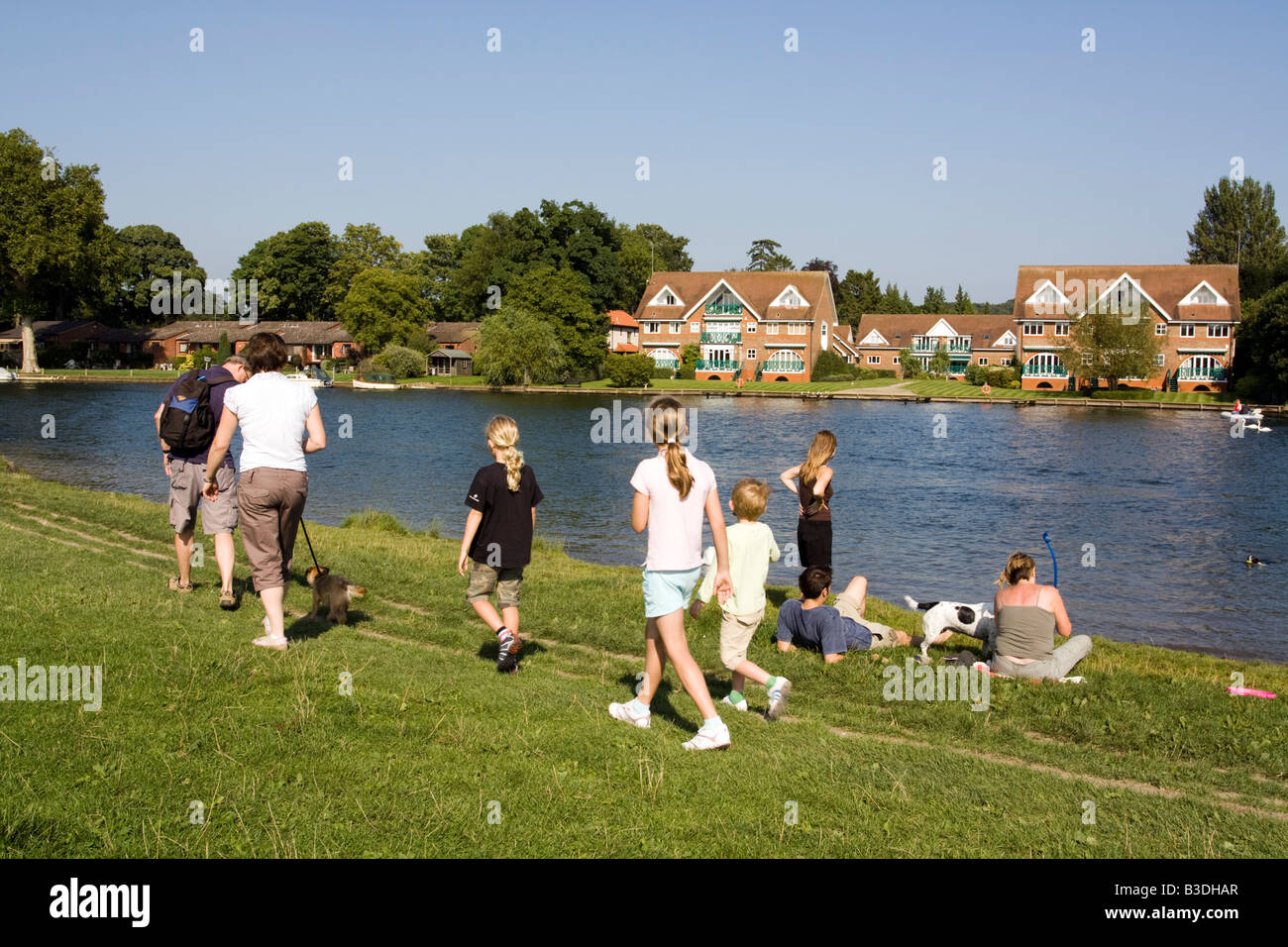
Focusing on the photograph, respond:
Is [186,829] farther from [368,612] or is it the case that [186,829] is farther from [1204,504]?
[1204,504]

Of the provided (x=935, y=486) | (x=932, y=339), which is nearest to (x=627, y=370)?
→ (x=932, y=339)

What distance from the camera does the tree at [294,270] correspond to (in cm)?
11106

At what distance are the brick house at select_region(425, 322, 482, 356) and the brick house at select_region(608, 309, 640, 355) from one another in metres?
13.4

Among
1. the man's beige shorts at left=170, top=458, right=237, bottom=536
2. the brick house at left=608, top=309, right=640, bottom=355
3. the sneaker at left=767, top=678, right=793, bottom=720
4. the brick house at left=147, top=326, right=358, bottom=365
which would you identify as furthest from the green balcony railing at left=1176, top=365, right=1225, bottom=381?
the man's beige shorts at left=170, top=458, right=237, bottom=536

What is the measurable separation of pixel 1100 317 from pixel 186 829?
8597 cm

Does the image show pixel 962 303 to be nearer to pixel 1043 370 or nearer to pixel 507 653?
pixel 1043 370

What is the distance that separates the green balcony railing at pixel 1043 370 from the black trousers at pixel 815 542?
8611 centimetres

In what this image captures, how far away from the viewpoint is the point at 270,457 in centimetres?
797

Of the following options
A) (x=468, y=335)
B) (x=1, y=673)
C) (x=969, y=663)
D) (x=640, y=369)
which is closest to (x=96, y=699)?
(x=1, y=673)

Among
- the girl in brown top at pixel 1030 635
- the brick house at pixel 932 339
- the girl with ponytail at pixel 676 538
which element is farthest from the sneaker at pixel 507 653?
the brick house at pixel 932 339

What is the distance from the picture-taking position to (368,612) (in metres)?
10.7

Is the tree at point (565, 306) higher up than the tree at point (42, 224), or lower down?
lower down

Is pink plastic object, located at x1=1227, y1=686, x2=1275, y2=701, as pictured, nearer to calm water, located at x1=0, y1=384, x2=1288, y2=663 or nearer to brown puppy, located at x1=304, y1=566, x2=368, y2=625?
calm water, located at x1=0, y1=384, x2=1288, y2=663

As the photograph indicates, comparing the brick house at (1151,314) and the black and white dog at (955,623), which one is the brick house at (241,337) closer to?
the brick house at (1151,314)
